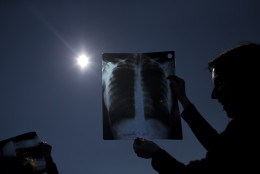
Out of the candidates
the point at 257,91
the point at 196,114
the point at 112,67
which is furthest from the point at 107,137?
the point at 257,91

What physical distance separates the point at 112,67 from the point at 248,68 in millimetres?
1129

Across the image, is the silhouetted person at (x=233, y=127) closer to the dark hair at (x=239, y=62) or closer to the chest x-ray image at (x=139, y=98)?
the dark hair at (x=239, y=62)

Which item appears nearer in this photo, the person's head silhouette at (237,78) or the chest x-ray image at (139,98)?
the person's head silhouette at (237,78)

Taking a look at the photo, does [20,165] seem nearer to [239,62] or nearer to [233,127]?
[233,127]

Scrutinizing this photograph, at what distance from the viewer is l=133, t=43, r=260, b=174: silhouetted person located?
1.00m

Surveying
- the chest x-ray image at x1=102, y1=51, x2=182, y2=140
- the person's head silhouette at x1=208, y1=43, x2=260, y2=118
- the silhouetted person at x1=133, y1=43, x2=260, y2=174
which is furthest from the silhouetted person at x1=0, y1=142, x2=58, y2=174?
the person's head silhouette at x1=208, y1=43, x2=260, y2=118

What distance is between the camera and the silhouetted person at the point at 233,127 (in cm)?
100

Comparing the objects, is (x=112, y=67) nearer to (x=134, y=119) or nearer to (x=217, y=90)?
(x=134, y=119)

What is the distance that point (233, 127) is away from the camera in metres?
1.08

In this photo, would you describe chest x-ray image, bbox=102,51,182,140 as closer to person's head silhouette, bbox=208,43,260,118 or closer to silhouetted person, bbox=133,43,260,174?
silhouetted person, bbox=133,43,260,174

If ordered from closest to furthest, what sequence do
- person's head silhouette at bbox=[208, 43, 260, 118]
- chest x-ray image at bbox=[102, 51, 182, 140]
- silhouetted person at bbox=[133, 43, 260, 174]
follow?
silhouetted person at bbox=[133, 43, 260, 174]
person's head silhouette at bbox=[208, 43, 260, 118]
chest x-ray image at bbox=[102, 51, 182, 140]

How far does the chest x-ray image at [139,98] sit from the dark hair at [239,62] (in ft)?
2.19

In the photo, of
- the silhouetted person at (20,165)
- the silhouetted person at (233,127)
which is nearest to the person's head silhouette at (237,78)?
the silhouetted person at (233,127)

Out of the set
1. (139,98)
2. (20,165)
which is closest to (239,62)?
(139,98)
